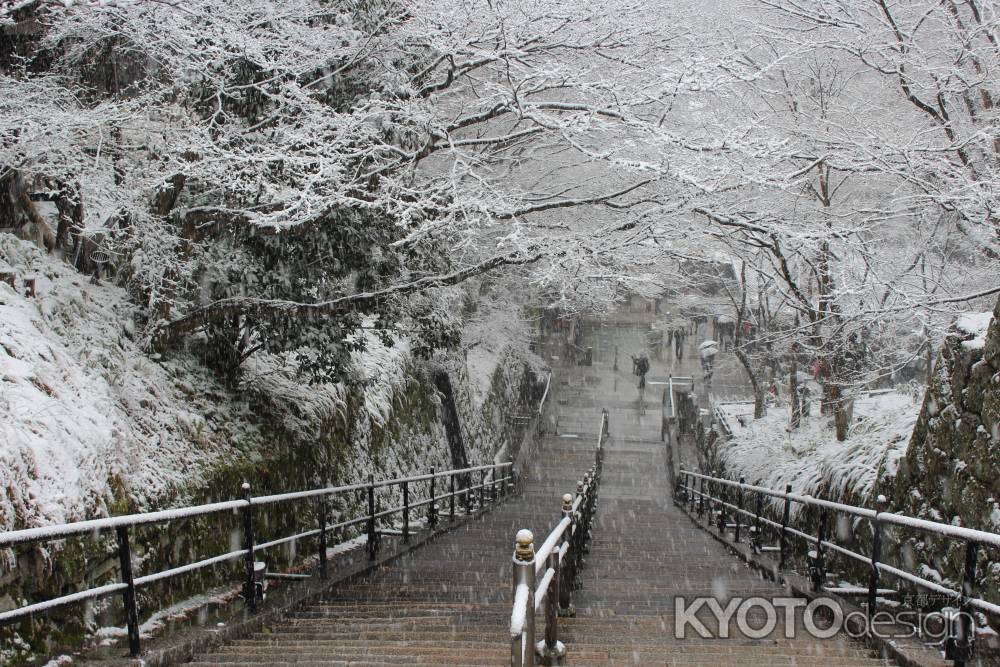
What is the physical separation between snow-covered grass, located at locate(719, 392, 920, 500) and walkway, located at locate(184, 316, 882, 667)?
5.35 ft

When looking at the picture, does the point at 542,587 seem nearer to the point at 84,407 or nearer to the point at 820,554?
the point at 820,554

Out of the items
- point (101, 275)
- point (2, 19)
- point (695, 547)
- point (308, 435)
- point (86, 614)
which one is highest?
point (2, 19)

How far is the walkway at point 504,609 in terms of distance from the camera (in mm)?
5145

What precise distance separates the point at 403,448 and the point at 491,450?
9583mm

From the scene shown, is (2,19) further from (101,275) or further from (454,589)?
(454,589)

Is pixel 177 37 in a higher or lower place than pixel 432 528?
higher

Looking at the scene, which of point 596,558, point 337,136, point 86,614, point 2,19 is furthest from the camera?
point 596,558

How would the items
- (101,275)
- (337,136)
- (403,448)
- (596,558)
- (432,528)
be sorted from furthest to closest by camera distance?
(403,448) < (432,528) < (596,558) < (101,275) < (337,136)

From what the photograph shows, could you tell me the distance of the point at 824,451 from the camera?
41.1ft

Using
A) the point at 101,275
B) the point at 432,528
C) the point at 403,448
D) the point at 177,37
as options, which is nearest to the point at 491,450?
the point at 403,448

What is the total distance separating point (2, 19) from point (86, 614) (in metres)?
5.79

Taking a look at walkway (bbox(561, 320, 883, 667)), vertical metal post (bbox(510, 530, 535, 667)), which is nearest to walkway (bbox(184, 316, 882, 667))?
walkway (bbox(561, 320, 883, 667))

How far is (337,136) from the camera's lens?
8.27 m

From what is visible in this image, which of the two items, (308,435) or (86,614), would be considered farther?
(308,435)
